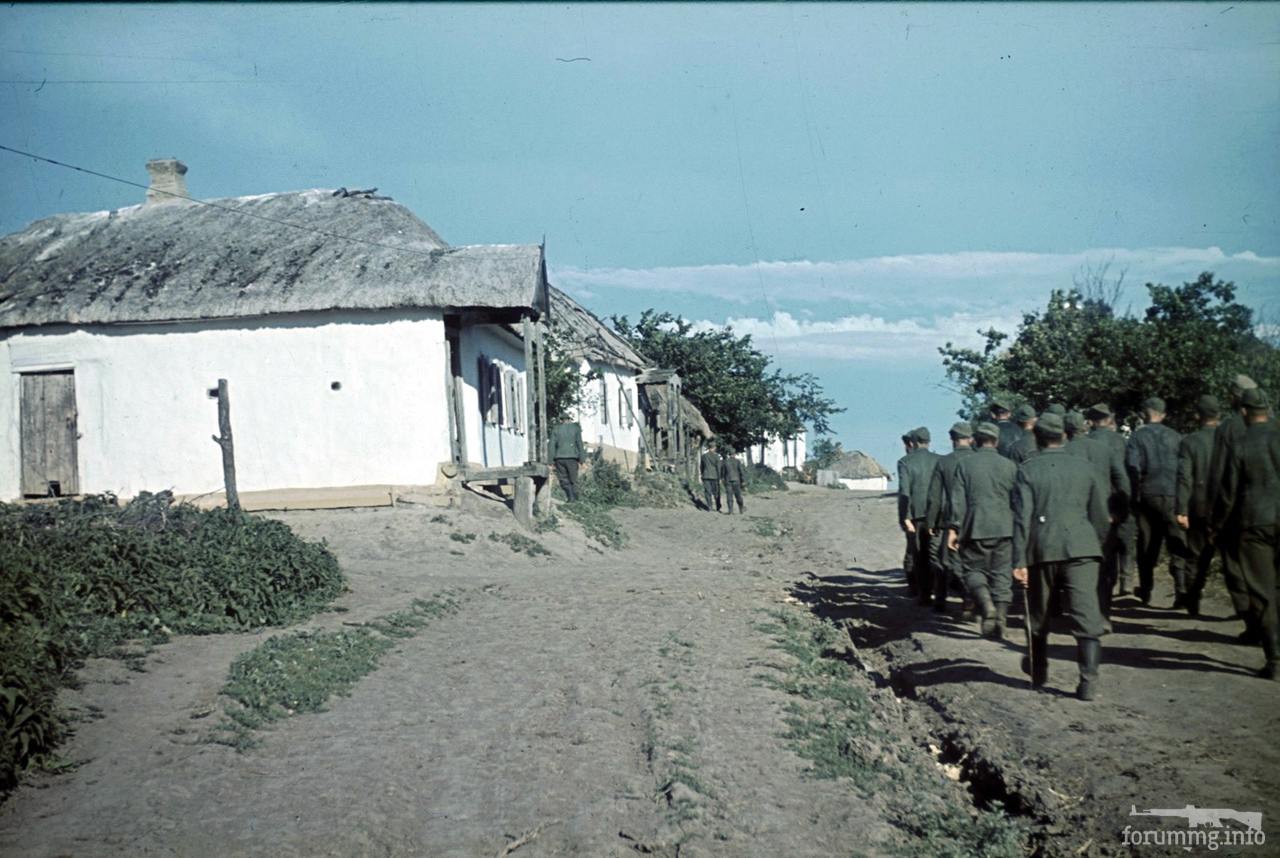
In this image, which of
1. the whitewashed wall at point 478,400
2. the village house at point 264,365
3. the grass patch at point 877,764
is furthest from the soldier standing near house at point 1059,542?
the whitewashed wall at point 478,400

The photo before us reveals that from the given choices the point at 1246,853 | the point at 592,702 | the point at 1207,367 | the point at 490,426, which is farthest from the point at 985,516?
the point at 490,426

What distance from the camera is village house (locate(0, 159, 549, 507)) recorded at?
17.2 metres

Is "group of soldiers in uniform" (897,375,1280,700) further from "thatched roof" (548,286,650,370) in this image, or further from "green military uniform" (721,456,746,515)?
"thatched roof" (548,286,650,370)

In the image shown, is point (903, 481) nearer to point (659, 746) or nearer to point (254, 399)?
point (659, 746)

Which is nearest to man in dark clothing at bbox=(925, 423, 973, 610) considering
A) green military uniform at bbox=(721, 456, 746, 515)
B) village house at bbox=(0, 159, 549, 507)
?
village house at bbox=(0, 159, 549, 507)

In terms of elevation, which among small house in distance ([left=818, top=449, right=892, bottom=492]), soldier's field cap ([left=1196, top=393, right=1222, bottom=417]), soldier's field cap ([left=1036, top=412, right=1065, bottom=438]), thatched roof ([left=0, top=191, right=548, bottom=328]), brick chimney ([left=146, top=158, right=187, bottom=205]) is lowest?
small house in distance ([left=818, top=449, right=892, bottom=492])

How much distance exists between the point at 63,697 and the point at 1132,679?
21.9 ft

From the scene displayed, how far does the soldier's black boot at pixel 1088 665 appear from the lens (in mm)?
6984

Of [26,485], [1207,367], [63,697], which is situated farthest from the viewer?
[26,485]

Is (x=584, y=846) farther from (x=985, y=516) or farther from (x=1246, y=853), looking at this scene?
(x=985, y=516)

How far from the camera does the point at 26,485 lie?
18.1 meters

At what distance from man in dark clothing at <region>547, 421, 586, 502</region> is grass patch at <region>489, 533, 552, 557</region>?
17.2 feet

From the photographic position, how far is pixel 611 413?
3350 centimetres

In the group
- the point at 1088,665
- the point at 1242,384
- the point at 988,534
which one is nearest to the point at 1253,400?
the point at 1242,384
